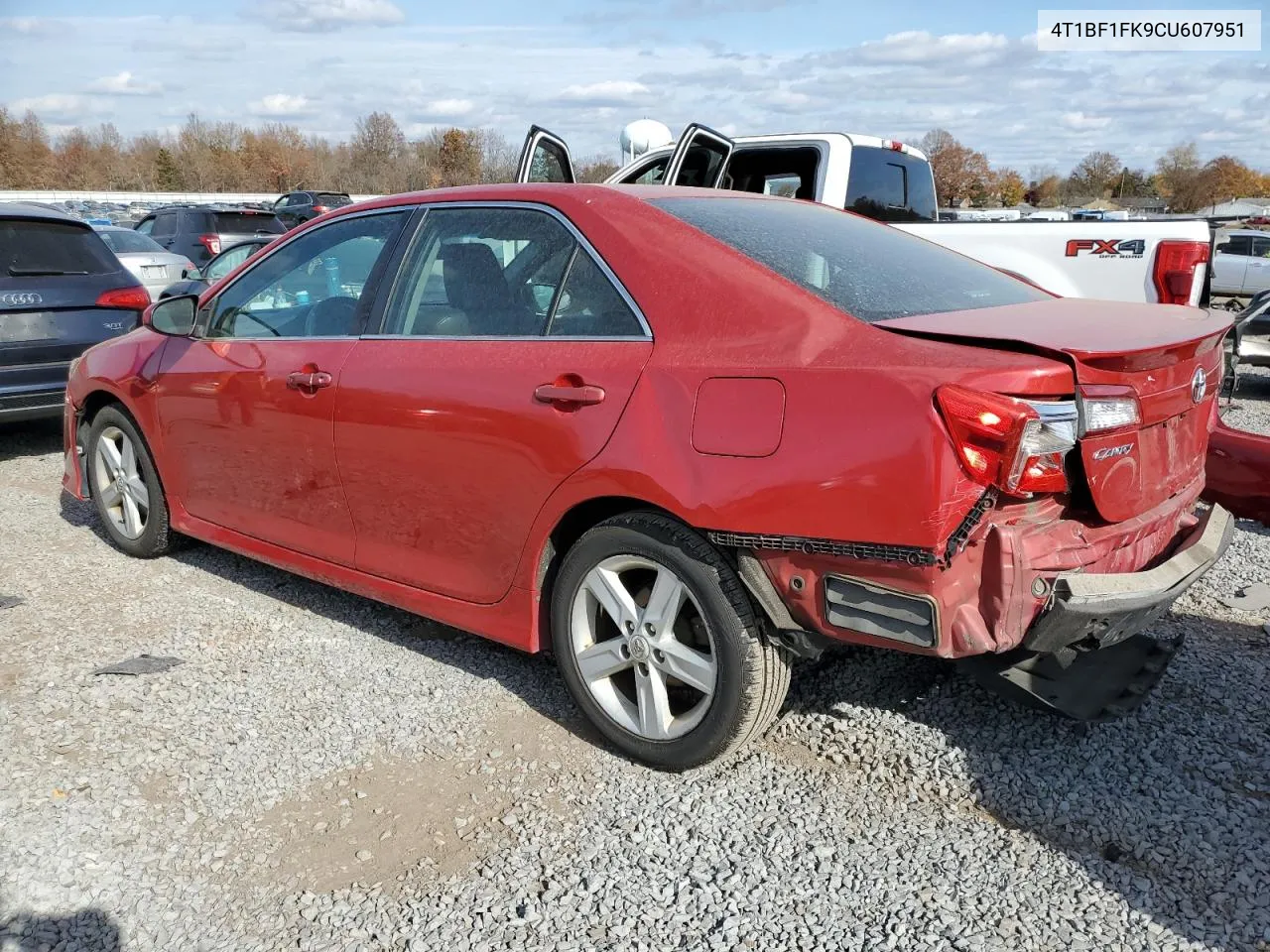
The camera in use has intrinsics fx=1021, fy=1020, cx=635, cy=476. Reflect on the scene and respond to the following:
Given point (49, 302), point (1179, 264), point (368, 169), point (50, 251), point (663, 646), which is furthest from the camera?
point (368, 169)

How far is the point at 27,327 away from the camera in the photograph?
6926mm

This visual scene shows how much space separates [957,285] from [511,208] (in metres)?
1.49

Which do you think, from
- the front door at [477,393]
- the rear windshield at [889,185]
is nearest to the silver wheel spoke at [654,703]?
the front door at [477,393]

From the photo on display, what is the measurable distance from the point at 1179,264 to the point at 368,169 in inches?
2892

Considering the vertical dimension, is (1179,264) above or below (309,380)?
below

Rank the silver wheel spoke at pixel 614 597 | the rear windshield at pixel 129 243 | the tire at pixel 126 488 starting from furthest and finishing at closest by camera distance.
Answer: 1. the rear windshield at pixel 129 243
2. the tire at pixel 126 488
3. the silver wheel spoke at pixel 614 597

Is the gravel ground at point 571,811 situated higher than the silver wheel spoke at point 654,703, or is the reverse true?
the silver wheel spoke at point 654,703

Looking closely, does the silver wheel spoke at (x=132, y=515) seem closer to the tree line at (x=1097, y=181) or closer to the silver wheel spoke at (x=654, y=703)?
the silver wheel spoke at (x=654, y=703)

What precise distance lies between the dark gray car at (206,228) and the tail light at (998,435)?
54.1ft

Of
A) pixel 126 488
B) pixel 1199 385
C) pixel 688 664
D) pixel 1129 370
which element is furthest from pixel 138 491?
pixel 1199 385

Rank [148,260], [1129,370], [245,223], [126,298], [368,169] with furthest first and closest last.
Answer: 1. [368,169]
2. [245,223]
3. [148,260]
4. [126,298]
5. [1129,370]

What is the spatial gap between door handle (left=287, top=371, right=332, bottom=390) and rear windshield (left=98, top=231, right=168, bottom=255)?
1102 centimetres

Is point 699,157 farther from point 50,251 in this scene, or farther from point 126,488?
point 50,251

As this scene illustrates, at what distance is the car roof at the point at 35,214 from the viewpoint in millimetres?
7160
